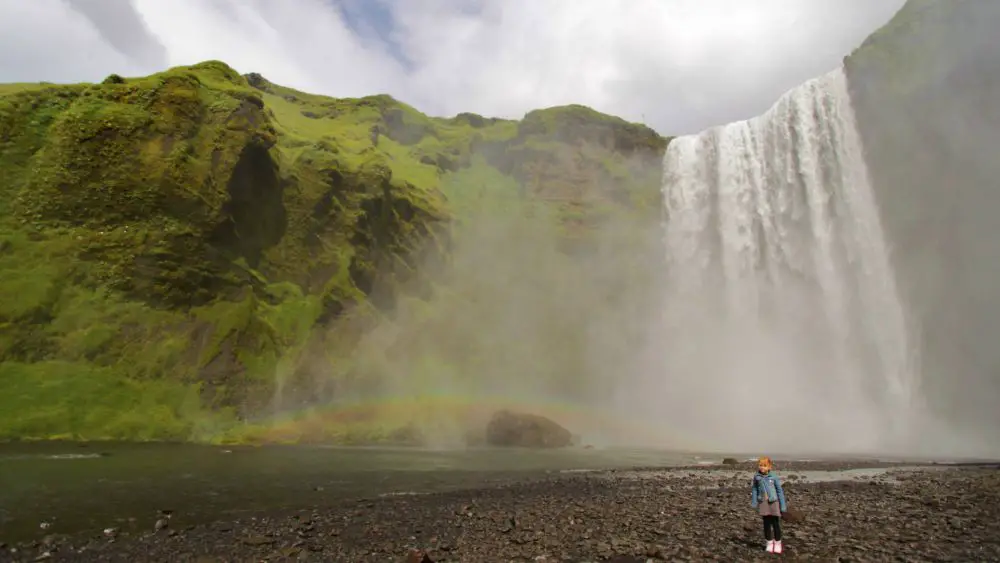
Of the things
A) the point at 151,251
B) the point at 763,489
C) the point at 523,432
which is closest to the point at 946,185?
Answer: the point at 523,432

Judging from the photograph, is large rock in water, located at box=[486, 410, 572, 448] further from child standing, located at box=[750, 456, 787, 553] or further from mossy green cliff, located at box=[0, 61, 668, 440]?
child standing, located at box=[750, 456, 787, 553]

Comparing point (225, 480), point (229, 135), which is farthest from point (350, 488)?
point (229, 135)

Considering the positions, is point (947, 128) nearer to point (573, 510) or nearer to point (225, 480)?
point (573, 510)

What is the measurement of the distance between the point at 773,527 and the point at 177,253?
59.3m

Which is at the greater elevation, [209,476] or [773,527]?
[773,527]

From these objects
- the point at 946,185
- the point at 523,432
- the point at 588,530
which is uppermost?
the point at 946,185

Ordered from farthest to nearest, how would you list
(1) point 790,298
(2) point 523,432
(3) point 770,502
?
1. (1) point 790,298
2. (2) point 523,432
3. (3) point 770,502

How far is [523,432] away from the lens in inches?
1959

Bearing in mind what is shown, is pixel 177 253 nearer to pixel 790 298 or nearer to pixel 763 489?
pixel 763 489

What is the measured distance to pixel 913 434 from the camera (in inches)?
1987

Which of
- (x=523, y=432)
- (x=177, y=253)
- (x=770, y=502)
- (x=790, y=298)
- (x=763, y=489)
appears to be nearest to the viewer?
(x=770, y=502)

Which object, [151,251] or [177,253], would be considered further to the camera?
[177,253]

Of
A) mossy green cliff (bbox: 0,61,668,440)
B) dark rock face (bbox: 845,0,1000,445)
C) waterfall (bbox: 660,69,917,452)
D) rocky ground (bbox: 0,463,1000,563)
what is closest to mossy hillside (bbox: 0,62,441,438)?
mossy green cliff (bbox: 0,61,668,440)

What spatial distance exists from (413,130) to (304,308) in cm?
8108
